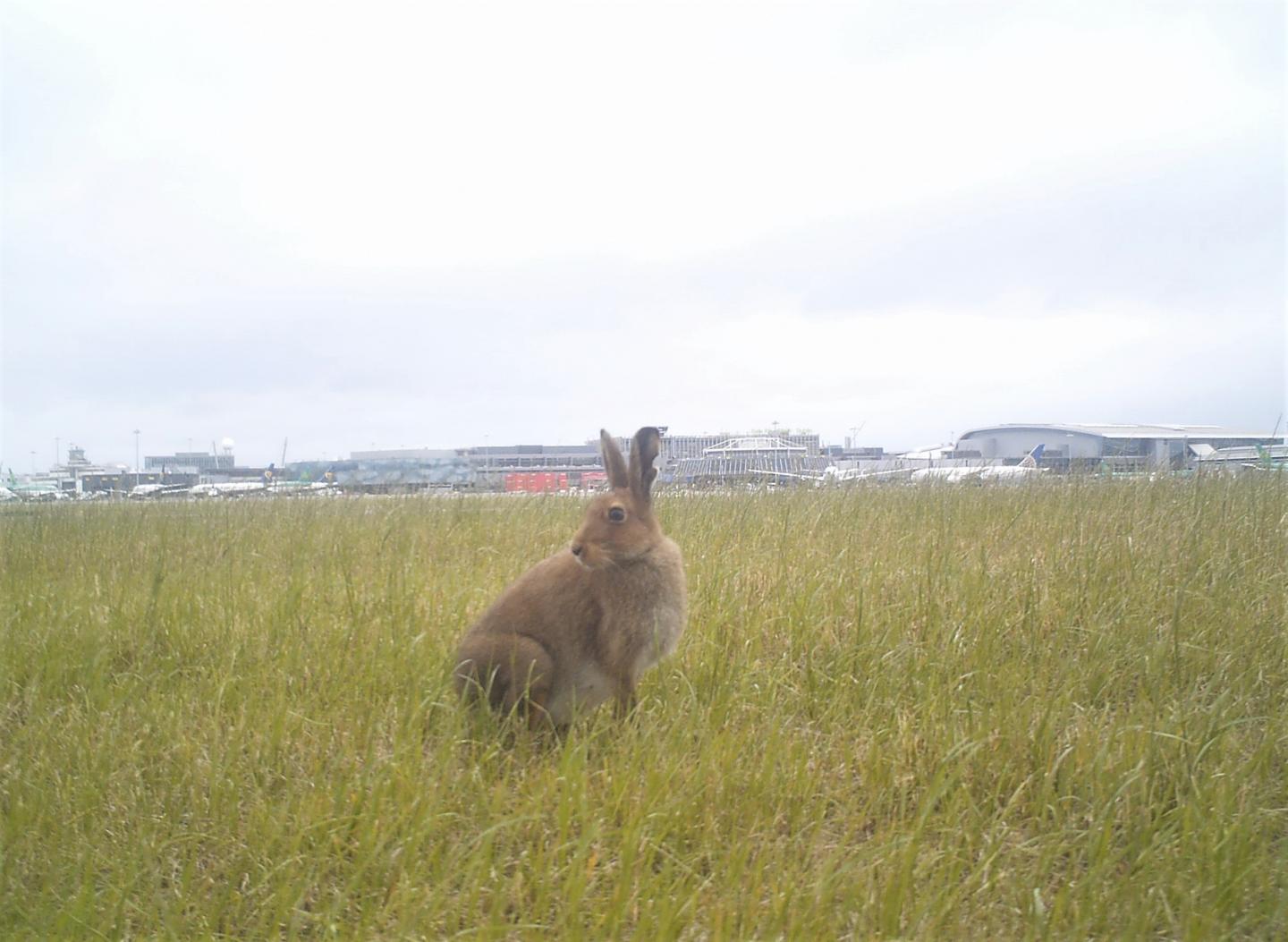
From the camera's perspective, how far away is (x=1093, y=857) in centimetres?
219

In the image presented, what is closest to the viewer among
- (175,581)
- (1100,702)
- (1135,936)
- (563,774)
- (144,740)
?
(1135,936)

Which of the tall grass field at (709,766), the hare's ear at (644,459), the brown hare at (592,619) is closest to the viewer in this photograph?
the tall grass field at (709,766)

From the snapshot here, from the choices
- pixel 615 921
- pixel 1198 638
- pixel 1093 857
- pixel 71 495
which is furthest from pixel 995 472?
pixel 71 495

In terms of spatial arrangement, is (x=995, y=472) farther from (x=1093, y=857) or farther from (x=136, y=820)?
(x=136, y=820)

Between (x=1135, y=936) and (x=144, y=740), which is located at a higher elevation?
(x=144, y=740)

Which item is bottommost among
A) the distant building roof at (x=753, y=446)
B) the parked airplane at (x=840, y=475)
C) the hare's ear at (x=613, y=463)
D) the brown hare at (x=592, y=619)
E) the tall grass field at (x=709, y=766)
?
the tall grass field at (x=709, y=766)

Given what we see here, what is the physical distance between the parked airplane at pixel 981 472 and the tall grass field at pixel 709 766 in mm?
4397

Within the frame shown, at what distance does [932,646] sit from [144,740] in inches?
123

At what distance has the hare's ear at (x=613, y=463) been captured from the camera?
10.2 feet

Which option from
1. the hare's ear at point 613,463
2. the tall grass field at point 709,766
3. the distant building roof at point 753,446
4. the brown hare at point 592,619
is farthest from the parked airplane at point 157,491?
the hare's ear at point 613,463

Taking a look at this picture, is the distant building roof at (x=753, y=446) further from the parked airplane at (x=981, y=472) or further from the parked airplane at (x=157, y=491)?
the parked airplane at (x=157, y=491)

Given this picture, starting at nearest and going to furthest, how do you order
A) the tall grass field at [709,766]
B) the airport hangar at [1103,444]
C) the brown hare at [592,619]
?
the tall grass field at [709,766]
the brown hare at [592,619]
the airport hangar at [1103,444]

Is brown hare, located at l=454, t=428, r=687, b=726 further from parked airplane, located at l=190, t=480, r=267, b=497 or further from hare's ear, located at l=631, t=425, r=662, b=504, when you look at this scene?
parked airplane, located at l=190, t=480, r=267, b=497

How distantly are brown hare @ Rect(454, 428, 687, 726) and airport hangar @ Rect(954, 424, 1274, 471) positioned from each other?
267 inches
